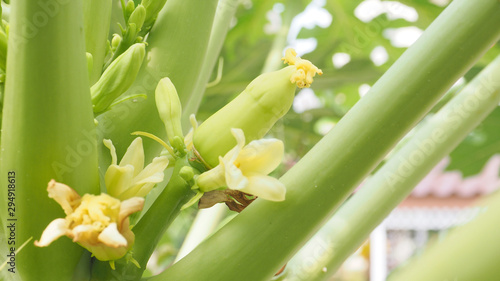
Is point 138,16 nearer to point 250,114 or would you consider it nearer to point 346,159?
point 250,114

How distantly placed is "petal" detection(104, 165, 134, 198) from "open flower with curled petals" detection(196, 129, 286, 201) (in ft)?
0.25

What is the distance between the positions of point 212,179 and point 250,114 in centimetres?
8

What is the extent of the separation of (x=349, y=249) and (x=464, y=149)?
120 centimetres

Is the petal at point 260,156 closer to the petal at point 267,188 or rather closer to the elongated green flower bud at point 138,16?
the petal at point 267,188

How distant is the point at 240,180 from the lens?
56 centimetres

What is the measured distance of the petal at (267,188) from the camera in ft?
1.80

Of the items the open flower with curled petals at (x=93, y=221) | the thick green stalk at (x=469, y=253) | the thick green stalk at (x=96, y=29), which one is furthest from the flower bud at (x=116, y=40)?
the thick green stalk at (x=469, y=253)

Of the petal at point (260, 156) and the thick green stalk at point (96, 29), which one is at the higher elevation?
the thick green stalk at point (96, 29)

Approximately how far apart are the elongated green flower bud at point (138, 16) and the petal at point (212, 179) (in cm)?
22

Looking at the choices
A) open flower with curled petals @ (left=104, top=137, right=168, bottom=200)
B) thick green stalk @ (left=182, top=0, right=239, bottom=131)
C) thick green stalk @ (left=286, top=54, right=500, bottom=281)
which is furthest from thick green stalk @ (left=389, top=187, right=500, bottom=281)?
thick green stalk @ (left=182, top=0, right=239, bottom=131)

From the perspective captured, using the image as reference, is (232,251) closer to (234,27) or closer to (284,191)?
(284,191)

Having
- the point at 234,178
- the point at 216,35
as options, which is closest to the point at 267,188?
the point at 234,178

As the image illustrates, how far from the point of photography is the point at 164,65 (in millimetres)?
705

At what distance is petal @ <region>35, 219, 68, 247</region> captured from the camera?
0.49 metres
